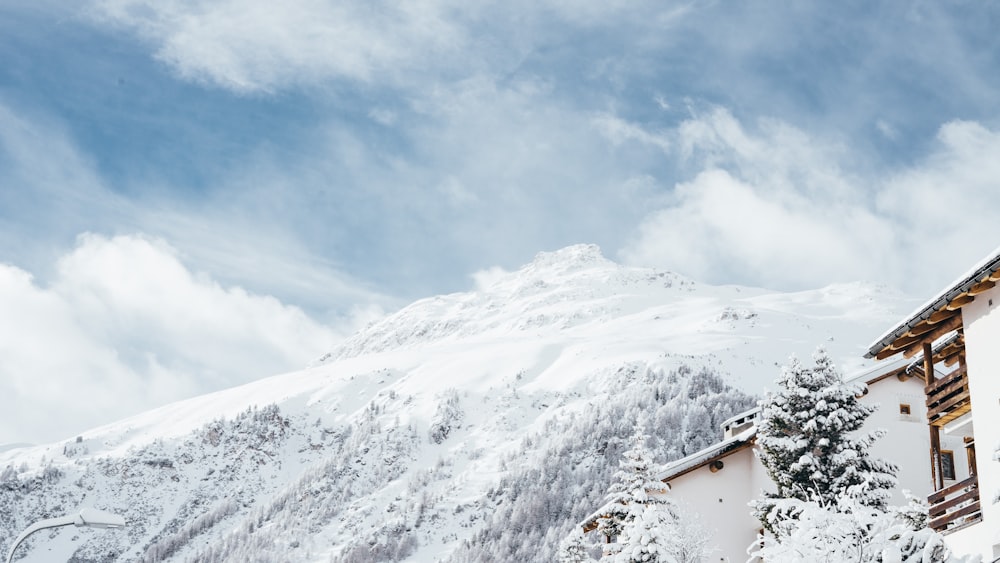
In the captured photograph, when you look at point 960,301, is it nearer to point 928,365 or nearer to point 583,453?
point 928,365

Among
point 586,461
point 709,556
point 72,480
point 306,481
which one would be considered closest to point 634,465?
point 709,556

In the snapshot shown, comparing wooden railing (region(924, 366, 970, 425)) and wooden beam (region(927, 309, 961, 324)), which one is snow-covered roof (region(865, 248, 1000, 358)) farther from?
wooden railing (region(924, 366, 970, 425))

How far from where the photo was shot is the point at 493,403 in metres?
178

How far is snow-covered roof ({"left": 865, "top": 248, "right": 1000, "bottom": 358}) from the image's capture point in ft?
45.5

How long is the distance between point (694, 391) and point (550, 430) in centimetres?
2449

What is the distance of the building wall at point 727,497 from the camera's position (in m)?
27.0

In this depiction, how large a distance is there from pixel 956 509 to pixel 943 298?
366 centimetres

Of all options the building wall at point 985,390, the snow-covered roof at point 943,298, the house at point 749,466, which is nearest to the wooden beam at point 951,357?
the snow-covered roof at point 943,298

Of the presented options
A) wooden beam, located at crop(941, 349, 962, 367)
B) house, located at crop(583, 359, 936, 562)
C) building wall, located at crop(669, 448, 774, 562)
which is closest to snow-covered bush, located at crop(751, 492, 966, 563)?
wooden beam, located at crop(941, 349, 962, 367)

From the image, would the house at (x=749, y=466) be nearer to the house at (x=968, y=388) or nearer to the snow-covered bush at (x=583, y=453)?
the house at (x=968, y=388)

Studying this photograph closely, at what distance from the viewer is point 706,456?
89.5 feet

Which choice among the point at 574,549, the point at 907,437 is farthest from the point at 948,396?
the point at 574,549

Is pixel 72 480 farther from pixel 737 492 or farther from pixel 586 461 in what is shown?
pixel 737 492

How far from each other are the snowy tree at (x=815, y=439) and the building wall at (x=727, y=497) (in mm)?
6042
